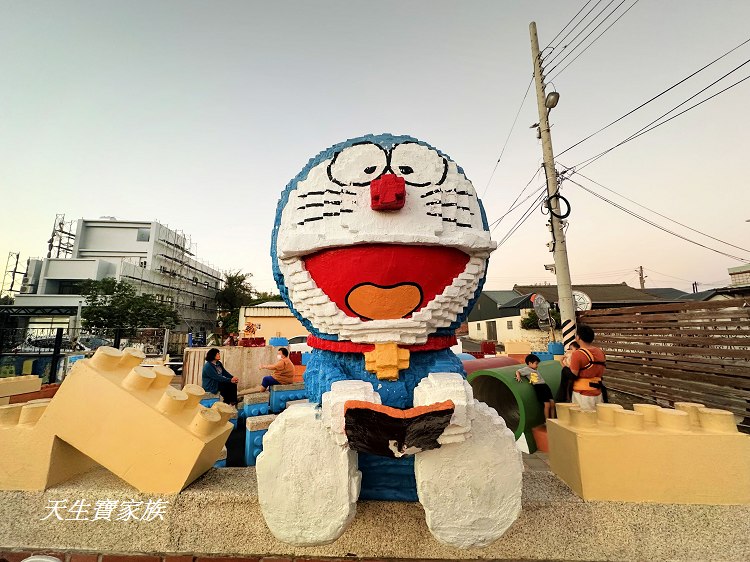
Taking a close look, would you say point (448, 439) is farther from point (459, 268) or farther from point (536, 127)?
point (536, 127)

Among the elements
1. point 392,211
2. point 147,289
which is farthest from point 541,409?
point 147,289

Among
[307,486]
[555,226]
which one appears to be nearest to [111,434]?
[307,486]

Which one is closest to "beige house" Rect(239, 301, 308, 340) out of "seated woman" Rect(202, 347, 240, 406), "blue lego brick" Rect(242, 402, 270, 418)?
"seated woman" Rect(202, 347, 240, 406)

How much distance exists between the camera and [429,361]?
6.21 feet

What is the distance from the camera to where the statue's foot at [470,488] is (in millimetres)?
1473

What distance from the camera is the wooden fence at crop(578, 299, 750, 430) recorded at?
4246mm

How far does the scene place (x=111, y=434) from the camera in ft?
6.49

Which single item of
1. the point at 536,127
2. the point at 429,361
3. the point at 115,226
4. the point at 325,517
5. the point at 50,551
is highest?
the point at 115,226

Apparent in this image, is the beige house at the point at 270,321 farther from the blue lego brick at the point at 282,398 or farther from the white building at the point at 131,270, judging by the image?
the white building at the point at 131,270

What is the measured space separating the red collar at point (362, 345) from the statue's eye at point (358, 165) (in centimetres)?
85

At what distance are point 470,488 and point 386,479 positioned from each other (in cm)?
55

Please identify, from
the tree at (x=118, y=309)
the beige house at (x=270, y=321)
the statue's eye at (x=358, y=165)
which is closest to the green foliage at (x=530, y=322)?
the beige house at (x=270, y=321)

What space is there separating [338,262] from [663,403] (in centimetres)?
605

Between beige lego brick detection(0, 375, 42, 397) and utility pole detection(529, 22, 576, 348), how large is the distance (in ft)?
23.7
